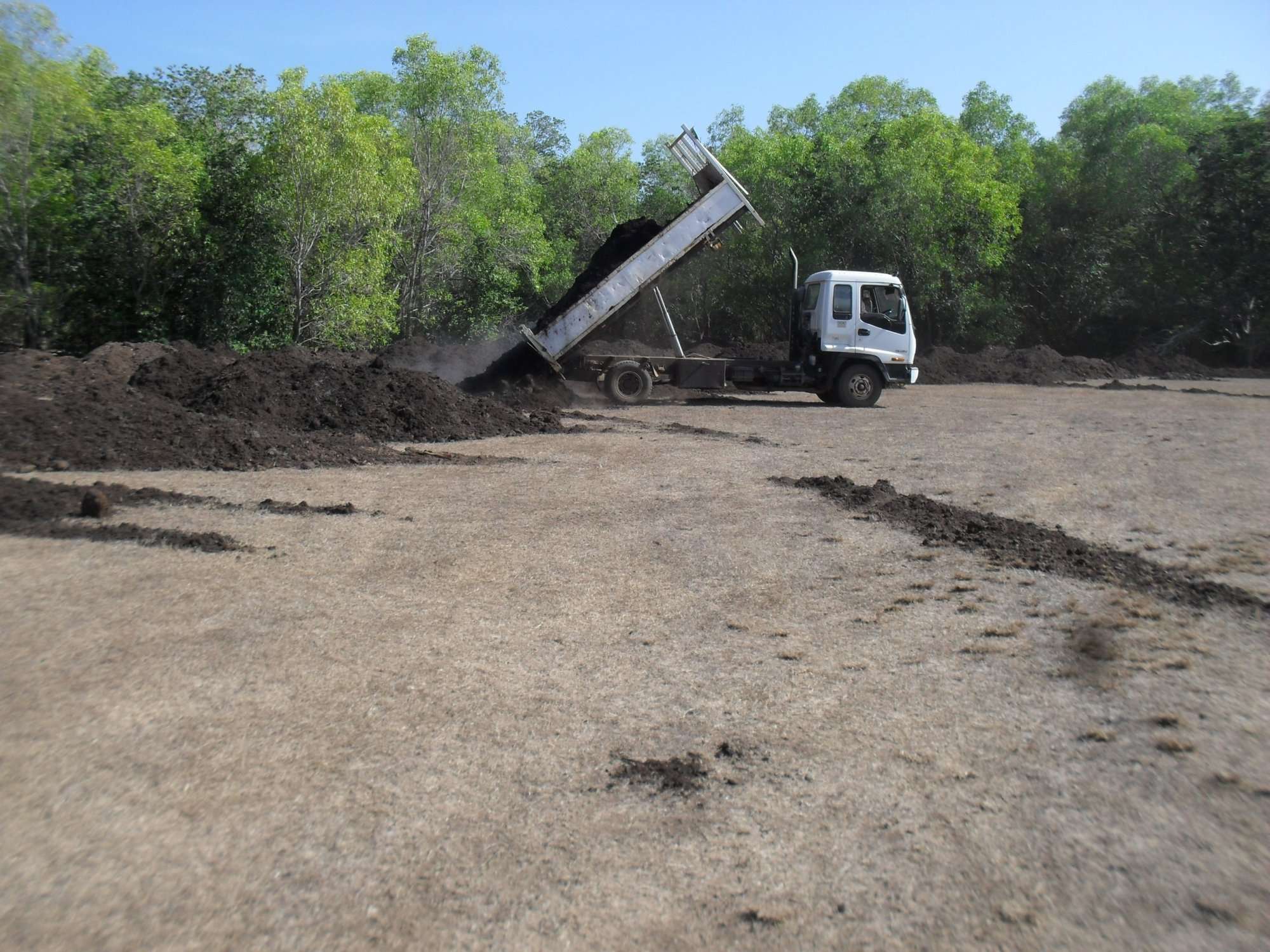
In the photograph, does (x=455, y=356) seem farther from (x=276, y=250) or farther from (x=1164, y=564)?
(x=1164, y=564)

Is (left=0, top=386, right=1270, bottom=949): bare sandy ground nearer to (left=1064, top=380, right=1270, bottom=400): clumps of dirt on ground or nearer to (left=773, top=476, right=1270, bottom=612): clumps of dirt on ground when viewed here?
(left=773, top=476, right=1270, bottom=612): clumps of dirt on ground

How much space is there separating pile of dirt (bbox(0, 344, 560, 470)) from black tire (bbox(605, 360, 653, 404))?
12.4ft

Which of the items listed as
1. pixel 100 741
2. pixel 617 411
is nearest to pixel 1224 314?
pixel 617 411

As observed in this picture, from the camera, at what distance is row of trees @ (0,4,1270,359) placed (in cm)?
2244

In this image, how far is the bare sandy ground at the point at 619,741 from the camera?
3436 millimetres

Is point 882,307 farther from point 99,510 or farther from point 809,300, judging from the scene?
point 99,510

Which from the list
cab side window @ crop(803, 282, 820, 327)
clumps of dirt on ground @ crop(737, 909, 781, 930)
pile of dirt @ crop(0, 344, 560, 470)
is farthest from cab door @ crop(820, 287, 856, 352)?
clumps of dirt on ground @ crop(737, 909, 781, 930)

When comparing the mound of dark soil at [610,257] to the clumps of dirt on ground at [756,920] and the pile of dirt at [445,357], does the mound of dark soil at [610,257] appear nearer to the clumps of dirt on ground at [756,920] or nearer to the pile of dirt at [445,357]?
the pile of dirt at [445,357]

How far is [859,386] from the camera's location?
21.9m

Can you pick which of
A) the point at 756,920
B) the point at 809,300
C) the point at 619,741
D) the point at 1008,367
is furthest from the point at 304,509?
the point at 1008,367

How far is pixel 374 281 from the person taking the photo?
25.0 metres

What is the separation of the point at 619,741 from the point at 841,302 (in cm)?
1736

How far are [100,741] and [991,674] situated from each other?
14.9 ft

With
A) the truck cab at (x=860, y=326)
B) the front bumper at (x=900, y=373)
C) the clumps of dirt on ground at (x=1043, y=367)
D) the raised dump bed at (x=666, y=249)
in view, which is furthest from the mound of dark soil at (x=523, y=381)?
the clumps of dirt on ground at (x=1043, y=367)
